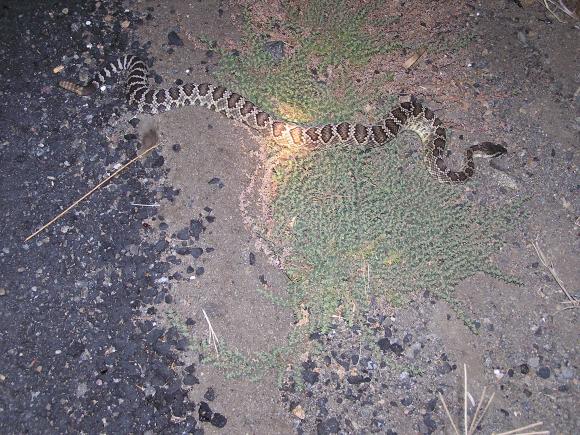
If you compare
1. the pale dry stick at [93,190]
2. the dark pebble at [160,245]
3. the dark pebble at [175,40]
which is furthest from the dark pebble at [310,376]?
the dark pebble at [175,40]

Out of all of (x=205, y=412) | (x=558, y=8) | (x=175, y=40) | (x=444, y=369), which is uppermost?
(x=558, y=8)

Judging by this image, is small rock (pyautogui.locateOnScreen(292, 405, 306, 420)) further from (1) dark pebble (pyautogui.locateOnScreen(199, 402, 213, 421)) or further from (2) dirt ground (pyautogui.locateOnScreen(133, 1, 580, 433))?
(1) dark pebble (pyautogui.locateOnScreen(199, 402, 213, 421))

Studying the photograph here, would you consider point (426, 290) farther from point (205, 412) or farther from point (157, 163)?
point (157, 163)

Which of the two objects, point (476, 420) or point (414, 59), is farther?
point (414, 59)

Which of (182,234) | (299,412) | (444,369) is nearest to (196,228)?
(182,234)

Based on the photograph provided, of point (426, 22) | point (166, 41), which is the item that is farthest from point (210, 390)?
point (426, 22)

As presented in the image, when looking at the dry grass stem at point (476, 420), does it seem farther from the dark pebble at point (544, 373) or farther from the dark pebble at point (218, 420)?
the dark pebble at point (218, 420)

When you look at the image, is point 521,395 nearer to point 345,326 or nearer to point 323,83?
point 345,326
